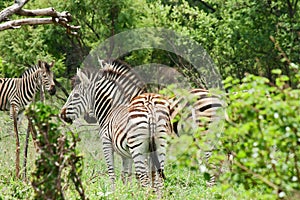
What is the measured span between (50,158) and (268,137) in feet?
5.10

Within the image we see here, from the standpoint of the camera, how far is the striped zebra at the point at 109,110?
9516 millimetres

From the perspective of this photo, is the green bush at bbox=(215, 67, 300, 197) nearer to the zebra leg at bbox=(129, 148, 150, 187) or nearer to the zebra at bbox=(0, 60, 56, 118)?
the zebra leg at bbox=(129, 148, 150, 187)

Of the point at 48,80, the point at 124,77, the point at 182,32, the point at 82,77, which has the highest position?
the point at 182,32

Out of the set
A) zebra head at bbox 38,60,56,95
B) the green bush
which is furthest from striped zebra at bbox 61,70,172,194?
the green bush

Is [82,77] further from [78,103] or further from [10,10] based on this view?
[10,10]

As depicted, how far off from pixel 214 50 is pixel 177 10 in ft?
5.17

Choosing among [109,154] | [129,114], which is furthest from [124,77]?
[129,114]

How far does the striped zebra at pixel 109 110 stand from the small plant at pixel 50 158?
4.51m

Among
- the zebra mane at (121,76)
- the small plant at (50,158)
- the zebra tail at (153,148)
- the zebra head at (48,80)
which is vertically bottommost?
the small plant at (50,158)

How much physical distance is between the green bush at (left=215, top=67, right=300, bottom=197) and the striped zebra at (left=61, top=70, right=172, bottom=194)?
198 inches

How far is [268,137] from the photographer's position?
4.06 meters

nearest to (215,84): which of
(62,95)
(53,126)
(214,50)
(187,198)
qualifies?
(214,50)

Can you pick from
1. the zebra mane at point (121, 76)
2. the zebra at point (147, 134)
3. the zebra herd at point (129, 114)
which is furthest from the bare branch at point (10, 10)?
the zebra mane at point (121, 76)

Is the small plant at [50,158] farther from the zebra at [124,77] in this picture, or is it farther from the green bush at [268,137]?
the zebra at [124,77]
